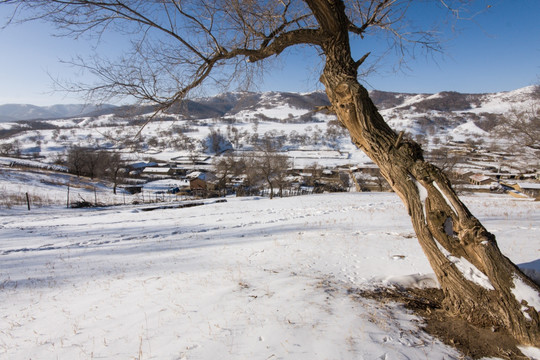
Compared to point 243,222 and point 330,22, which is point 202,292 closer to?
point 330,22

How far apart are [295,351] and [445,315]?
180 centimetres

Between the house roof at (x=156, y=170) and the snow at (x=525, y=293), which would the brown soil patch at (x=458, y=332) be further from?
the house roof at (x=156, y=170)

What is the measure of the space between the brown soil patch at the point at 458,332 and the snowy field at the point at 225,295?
13 cm

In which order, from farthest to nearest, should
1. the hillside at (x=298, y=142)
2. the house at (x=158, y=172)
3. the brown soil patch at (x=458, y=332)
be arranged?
the house at (x=158, y=172)
the hillside at (x=298, y=142)
the brown soil patch at (x=458, y=332)

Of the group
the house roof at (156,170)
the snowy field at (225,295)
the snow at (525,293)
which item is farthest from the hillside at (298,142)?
the snow at (525,293)

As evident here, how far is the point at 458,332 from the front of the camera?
248 cm

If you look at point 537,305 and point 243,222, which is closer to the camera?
point 537,305

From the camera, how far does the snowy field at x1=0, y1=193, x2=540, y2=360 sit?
2.42 m

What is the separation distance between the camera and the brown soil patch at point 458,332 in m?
2.20

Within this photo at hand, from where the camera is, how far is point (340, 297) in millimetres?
3438

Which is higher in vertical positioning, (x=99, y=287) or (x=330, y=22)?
(x=330, y=22)

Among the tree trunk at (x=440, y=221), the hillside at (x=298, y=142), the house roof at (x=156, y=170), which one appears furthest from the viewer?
the house roof at (x=156, y=170)

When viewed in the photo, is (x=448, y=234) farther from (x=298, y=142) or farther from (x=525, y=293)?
(x=298, y=142)

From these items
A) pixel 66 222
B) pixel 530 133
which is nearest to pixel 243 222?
pixel 66 222
